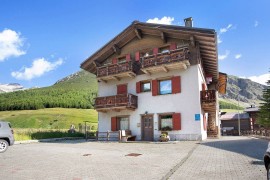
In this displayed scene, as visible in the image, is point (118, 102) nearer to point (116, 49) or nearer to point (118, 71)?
point (118, 71)

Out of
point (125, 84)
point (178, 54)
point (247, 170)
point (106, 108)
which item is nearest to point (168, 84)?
point (178, 54)

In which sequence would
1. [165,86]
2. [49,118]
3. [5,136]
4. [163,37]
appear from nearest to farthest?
[5,136] → [163,37] → [165,86] → [49,118]

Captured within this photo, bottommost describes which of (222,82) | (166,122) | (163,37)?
(166,122)

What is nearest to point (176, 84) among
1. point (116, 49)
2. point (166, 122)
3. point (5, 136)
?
point (166, 122)

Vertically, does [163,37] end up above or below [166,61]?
above

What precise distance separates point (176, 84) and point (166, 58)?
2.41 meters

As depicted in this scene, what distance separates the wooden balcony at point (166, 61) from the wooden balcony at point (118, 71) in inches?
59.4

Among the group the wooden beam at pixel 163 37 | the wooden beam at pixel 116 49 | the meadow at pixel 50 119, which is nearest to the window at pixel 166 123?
the wooden beam at pixel 163 37

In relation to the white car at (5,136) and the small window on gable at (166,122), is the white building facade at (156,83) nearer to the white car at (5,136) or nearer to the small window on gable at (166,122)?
the small window on gable at (166,122)

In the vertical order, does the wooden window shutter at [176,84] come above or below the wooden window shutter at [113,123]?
above

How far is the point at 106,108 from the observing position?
23.9 metres

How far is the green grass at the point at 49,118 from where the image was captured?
52891 mm

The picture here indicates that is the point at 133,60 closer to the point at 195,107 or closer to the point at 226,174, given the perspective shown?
the point at 195,107

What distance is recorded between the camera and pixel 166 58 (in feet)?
70.5
